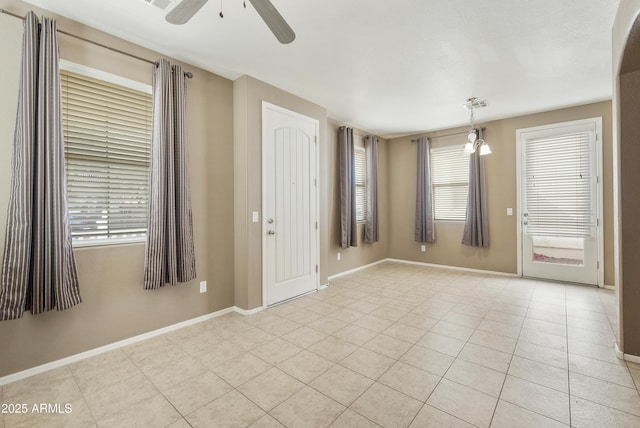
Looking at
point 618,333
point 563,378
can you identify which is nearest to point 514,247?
point 618,333

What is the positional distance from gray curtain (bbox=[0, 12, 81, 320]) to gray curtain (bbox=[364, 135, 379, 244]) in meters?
4.28

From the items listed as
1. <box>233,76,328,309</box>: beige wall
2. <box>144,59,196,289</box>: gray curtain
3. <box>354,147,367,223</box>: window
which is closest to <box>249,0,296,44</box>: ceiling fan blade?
<box>144,59,196,289</box>: gray curtain

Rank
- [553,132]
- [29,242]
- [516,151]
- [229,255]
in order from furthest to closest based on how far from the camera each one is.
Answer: [516,151], [553,132], [229,255], [29,242]

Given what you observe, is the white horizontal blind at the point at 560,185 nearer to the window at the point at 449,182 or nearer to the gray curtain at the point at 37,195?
the window at the point at 449,182

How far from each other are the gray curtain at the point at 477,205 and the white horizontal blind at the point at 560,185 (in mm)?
617

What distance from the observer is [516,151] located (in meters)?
4.73

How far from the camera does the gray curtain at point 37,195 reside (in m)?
1.96

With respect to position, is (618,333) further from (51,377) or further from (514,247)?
(51,377)

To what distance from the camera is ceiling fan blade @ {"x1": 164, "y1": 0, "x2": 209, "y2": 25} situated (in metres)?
1.50

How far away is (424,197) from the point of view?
18.4ft

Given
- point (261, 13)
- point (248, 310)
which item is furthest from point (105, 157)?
point (248, 310)

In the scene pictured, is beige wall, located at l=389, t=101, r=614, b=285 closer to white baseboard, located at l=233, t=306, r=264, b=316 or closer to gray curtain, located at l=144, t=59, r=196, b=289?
white baseboard, located at l=233, t=306, r=264, b=316

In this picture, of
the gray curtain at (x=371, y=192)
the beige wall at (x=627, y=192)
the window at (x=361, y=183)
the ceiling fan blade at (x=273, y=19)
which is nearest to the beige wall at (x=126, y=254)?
the ceiling fan blade at (x=273, y=19)

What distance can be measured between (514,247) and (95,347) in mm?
5649
